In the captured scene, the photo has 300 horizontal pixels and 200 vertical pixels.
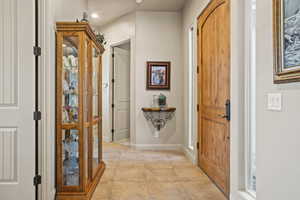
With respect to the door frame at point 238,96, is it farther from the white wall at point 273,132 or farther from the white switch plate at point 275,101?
the white switch plate at point 275,101

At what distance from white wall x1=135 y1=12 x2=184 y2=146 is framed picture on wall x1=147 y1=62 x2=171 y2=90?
3.6 inches

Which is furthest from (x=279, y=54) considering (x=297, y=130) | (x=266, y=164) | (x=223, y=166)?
(x=223, y=166)

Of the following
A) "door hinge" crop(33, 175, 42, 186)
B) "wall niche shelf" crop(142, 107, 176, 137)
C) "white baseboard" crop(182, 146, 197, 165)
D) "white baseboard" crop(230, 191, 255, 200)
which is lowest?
"white baseboard" crop(182, 146, 197, 165)

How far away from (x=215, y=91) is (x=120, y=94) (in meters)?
3.85

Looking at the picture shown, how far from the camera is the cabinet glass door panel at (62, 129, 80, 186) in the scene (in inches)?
113

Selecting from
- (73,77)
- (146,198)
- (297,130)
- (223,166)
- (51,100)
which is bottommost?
(146,198)

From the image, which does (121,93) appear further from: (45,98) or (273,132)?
(273,132)

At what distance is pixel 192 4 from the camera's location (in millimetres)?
4754

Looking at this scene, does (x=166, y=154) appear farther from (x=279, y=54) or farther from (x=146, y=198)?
(x=279, y=54)

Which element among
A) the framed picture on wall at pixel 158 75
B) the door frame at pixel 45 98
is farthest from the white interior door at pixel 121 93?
the door frame at pixel 45 98

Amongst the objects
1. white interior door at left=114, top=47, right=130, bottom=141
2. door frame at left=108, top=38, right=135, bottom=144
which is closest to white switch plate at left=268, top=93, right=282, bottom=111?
door frame at left=108, top=38, right=135, bottom=144

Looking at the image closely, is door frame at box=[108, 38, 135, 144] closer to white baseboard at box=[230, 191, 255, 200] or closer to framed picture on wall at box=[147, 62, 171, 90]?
framed picture on wall at box=[147, 62, 171, 90]

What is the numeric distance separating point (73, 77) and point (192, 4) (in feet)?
9.44

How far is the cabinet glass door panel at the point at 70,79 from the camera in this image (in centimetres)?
287
